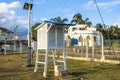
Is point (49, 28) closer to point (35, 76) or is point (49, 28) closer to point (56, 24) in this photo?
point (56, 24)

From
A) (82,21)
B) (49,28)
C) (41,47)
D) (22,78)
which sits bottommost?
(22,78)

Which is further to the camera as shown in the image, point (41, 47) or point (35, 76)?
point (41, 47)

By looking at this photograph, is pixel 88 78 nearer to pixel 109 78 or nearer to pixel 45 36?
pixel 109 78

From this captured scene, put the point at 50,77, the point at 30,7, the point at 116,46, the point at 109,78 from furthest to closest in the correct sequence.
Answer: the point at 116,46 < the point at 30,7 < the point at 50,77 < the point at 109,78

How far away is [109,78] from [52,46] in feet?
13.5

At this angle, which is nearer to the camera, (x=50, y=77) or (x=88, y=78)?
(x=88, y=78)

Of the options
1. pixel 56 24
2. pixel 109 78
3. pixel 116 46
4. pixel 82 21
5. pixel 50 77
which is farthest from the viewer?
pixel 82 21

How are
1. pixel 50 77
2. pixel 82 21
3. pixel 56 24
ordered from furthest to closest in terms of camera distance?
pixel 82 21
pixel 56 24
pixel 50 77

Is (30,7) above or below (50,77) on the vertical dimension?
above

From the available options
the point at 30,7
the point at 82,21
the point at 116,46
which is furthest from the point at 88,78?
the point at 82,21

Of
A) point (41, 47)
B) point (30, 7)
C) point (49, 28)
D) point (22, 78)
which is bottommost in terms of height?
point (22, 78)

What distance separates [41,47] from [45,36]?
0.83m

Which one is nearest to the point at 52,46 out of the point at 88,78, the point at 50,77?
the point at 50,77

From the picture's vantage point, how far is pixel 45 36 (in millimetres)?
16609
